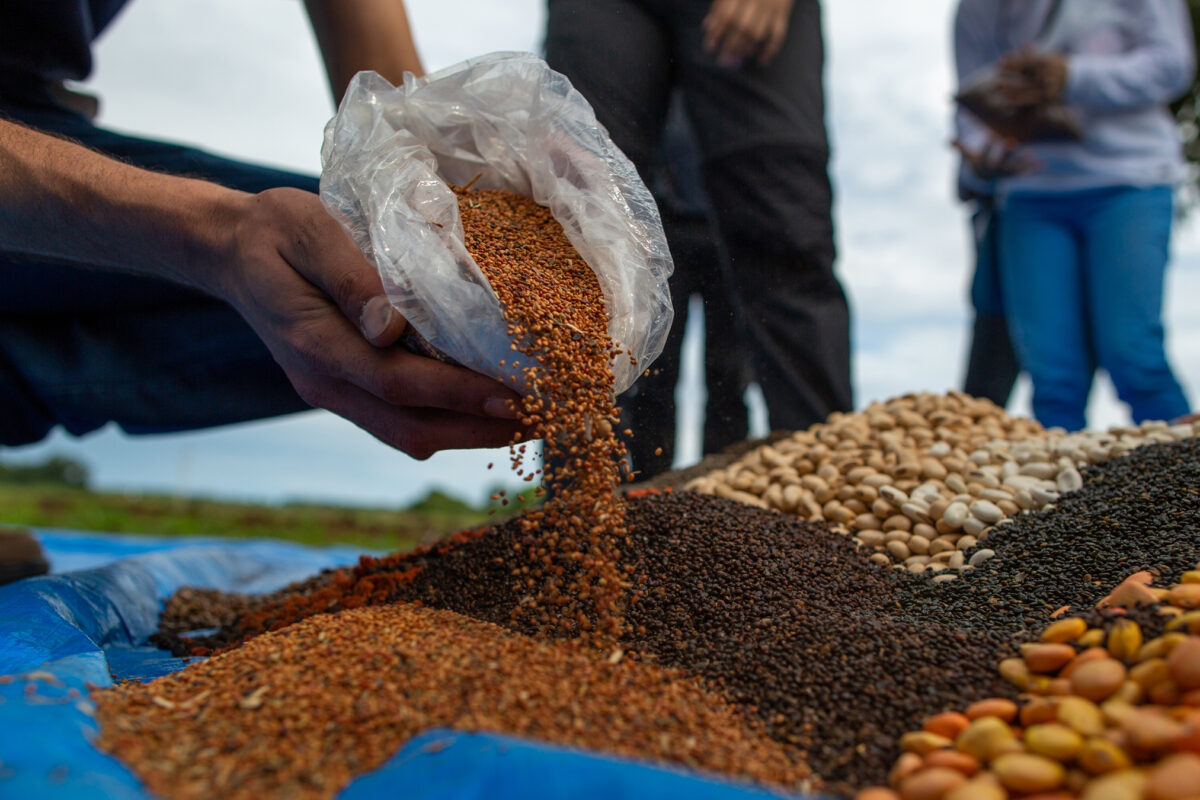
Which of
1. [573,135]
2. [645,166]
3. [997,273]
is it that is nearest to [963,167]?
[997,273]

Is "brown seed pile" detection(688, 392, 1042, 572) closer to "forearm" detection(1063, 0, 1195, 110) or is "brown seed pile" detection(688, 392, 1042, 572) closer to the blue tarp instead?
the blue tarp

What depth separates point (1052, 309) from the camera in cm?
292

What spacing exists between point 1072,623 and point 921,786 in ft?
1.09

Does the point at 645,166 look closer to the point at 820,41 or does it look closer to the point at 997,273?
the point at 820,41

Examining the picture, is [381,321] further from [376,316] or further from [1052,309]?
[1052,309]

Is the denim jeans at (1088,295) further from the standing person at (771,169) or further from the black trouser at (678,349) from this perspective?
the black trouser at (678,349)

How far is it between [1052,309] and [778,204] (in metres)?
1.23

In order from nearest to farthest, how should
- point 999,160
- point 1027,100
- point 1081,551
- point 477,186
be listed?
point 1081,551, point 477,186, point 1027,100, point 999,160

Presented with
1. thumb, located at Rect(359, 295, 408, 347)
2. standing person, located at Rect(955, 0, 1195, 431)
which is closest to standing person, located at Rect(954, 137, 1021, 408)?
standing person, located at Rect(955, 0, 1195, 431)

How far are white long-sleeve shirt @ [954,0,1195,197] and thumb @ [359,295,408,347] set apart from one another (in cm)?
267

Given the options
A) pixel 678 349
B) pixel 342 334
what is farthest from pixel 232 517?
pixel 342 334

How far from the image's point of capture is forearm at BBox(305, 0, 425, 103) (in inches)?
79.6

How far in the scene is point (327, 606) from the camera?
149 centimetres

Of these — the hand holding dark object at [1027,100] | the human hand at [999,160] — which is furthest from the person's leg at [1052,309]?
the hand holding dark object at [1027,100]
